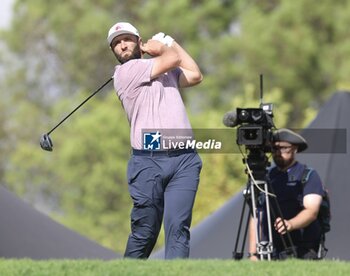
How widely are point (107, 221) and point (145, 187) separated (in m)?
23.7

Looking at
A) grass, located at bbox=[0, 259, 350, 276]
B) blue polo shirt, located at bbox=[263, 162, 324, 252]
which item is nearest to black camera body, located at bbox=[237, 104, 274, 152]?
blue polo shirt, located at bbox=[263, 162, 324, 252]

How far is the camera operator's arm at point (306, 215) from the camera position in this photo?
29.0ft

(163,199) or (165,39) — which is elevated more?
(165,39)

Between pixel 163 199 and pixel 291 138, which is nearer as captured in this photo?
pixel 163 199

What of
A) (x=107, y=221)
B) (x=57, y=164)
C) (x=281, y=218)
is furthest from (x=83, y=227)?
(x=281, y=218)

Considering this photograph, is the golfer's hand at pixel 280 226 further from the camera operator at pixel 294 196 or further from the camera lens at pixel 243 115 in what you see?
the camera lens at pixel 243 115

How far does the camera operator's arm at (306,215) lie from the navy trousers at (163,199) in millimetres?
1504

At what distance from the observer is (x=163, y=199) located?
7.42m

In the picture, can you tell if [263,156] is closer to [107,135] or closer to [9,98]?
[107,135]

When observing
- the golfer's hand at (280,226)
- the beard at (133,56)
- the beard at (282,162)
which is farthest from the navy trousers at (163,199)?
the beard at (282,162)

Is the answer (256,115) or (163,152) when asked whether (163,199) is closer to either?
(163,152)

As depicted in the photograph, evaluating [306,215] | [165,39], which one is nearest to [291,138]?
[306,215]

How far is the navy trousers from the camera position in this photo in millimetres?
7254

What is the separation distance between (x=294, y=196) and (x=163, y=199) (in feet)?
6.63
